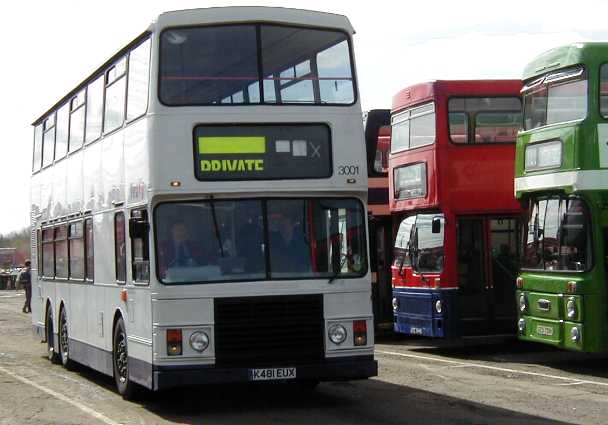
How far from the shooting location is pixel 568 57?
55.0ft

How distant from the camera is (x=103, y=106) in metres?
16.0

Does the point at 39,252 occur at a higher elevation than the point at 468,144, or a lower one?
lower

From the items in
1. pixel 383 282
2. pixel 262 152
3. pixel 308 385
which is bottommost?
pixel 308 385

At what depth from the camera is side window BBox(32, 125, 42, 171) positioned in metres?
21.8

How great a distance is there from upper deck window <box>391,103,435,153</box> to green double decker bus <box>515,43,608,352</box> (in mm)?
2429

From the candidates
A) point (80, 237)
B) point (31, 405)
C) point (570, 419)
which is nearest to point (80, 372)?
point (80, 237)

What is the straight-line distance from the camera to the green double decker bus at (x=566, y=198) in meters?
16.1

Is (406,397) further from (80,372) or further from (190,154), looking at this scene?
(80,372)

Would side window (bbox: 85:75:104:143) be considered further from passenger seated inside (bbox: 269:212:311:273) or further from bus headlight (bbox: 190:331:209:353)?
bus headlight (bbox: 190:331:209:353)

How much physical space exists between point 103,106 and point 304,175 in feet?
13.4

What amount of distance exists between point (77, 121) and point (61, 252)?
245cm

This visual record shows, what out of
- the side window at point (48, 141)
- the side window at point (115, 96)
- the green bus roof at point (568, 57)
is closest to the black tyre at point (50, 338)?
the side window at point (48, 141)

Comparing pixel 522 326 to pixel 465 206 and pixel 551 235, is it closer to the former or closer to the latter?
pixel 551 235

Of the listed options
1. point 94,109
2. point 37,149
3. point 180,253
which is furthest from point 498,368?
point 37,149
